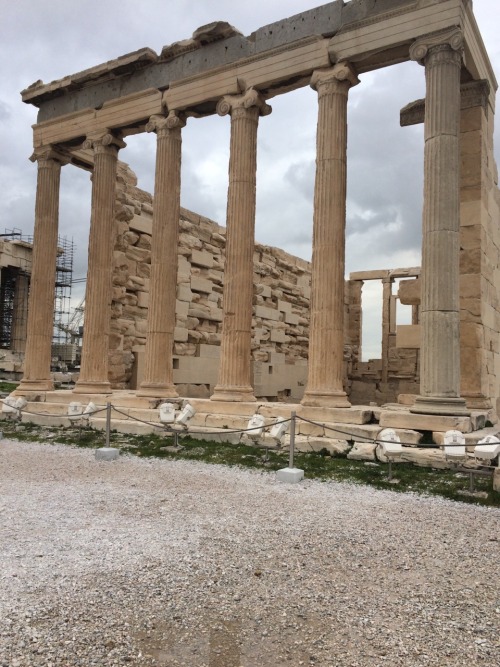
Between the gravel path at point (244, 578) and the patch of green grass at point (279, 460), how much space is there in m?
0.59

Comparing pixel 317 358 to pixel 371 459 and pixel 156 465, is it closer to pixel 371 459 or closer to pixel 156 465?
pixel 371 459

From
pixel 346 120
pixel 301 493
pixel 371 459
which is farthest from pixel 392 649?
pixel 346 120

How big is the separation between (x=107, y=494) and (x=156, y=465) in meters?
2.25

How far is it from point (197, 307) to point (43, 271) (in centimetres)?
528

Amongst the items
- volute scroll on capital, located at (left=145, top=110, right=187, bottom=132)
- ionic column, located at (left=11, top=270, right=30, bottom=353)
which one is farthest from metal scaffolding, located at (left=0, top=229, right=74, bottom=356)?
volute scroll on capital, located at (left=145, top=110, right=187, bottom=132)

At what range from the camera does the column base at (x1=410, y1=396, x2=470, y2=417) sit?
10562 millimetres

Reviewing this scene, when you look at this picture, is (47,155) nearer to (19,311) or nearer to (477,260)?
(477,260)

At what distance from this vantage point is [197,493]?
780 centimetres

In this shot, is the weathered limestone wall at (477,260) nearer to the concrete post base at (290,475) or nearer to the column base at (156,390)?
the concrete post base at (290,475)

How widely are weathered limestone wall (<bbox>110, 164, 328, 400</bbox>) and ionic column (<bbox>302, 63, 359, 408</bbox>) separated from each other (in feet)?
24.7

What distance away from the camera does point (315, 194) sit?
12773mm

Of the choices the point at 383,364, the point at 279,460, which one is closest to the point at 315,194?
the point at 279,460

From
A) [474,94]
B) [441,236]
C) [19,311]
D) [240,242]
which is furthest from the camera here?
[19,311]

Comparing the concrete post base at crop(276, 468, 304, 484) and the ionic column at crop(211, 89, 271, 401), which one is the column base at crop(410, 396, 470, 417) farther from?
the ionic column at crop(211, 89, 271, 401)
